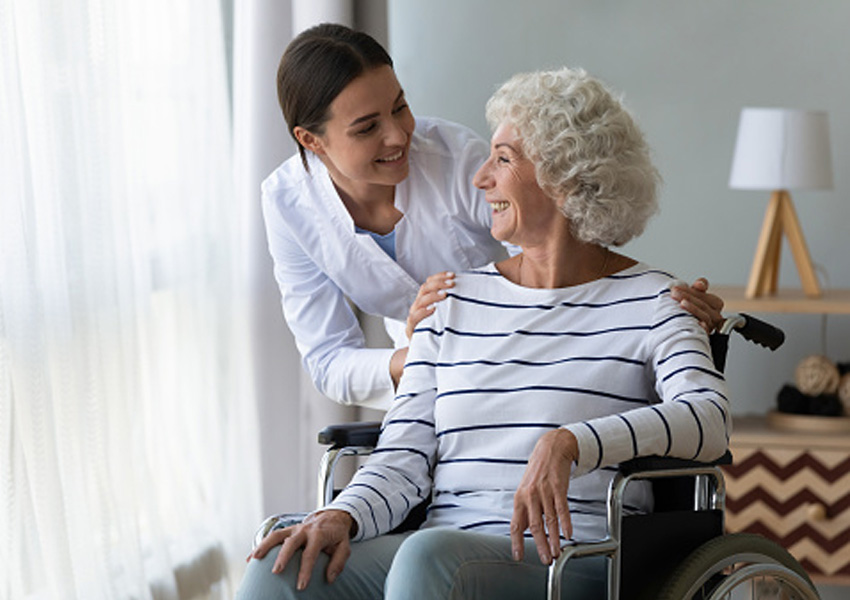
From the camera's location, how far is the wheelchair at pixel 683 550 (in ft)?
5.24

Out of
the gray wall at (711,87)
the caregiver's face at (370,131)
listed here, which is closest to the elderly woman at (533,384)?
the caregiver's face at (370,131)

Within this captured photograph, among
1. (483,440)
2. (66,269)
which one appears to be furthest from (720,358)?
(66,269)

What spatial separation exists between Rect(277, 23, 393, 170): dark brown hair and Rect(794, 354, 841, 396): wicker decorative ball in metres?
1.58

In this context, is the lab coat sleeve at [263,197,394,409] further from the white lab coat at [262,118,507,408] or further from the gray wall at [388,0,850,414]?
the gray wall at [388,0,850,414]

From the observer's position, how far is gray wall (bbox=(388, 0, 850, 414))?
11.1 feet

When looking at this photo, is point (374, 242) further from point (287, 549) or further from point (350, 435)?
point (287, 549)

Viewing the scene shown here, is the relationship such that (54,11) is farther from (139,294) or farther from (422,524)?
(422,524)

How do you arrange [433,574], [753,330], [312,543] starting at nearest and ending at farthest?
[433,574]
[312,543]
[753,330]

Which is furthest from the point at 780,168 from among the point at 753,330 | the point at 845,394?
the point at 753,330

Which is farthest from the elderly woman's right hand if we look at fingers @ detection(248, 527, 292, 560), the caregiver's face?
the caregiver's face

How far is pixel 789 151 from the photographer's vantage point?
3.08 meters

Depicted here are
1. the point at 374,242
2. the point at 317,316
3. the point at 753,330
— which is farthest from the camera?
the point at 317,316

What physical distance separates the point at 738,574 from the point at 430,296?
64 cm

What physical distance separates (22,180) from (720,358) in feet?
4.12
